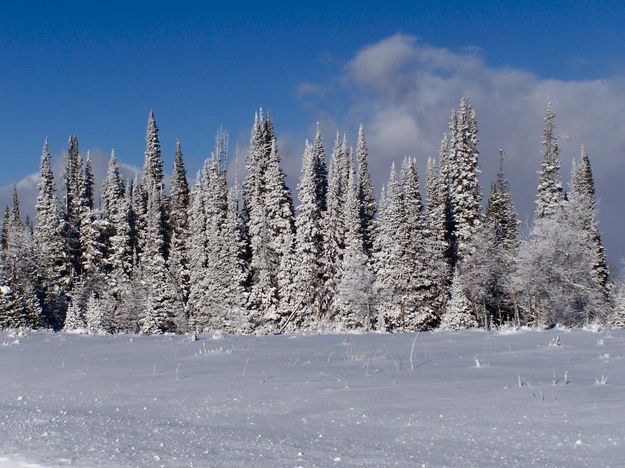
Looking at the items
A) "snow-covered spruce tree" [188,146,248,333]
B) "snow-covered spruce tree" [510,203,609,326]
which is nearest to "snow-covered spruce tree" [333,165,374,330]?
"snow-covered spruce tree" [188,146,248,333]

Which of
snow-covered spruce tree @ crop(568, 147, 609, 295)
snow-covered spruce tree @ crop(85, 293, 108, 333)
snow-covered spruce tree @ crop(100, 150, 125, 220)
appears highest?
snow-covered spruce tree @ crop(100, 150, 125, 220)

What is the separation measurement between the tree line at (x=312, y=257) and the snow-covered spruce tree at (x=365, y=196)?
0.49 metres

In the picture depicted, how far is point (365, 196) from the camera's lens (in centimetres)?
7256

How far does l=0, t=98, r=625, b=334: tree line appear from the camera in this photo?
1988 inches

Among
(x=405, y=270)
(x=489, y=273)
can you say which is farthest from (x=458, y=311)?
(x=405, y=270)

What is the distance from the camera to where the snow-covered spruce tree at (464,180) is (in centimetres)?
5525

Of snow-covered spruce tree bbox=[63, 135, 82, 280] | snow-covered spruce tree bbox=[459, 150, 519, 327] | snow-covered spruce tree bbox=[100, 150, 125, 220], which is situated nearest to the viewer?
snow-covered spruce tree bbox=[459, 150, 519, 327]

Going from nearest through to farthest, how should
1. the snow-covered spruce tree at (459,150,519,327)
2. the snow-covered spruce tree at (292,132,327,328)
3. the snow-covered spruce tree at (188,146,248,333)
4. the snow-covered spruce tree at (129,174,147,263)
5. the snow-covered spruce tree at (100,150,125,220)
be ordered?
the snow-covered spruce tree at (459,150,519,327) < the snow-covered spruce tree at (292,132,327,328) < the snow-covered spruce tree at (188,146,248,333) < the snow-covered spruce tree at (129,174,147,263) < the snow-covered spruce tree at (100,150,125,220)

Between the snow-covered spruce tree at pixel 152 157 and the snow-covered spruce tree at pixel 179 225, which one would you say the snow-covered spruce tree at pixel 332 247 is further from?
the snow-covered spruce tree at pixel 152 157

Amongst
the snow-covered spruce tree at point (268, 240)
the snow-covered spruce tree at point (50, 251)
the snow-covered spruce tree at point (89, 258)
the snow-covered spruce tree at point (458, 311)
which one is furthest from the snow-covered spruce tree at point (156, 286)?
the snow-covered spruce tree at point (458, 311)

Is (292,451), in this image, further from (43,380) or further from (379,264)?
(379,264)

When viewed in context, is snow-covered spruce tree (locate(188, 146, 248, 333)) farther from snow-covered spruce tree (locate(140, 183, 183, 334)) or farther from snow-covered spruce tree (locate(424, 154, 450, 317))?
snow-covered spruce tree (locate(424, 154, 450, 317))

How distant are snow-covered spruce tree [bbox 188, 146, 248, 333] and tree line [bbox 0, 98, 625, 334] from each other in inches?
7.2

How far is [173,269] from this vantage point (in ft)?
214
